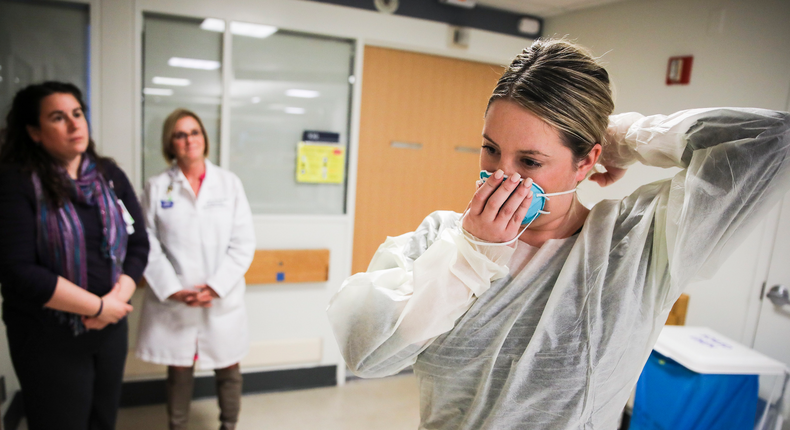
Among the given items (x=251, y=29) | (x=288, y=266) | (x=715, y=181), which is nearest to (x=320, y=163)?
(x=288, y=266)

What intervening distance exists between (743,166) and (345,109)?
241 cm

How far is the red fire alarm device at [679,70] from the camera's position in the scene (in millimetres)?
2457

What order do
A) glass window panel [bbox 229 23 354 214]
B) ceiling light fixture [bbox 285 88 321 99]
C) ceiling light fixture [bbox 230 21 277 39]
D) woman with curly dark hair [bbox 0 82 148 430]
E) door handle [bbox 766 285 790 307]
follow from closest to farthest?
woman with curly dark hair [bbox 0 82 148 430], door handle [bbox 766 285 790 307], ceiling light fixture [bbox 230 21 277 39], glass window panel [bbox 229 23 354 214], ceiling light fixture [bbox 285 88 321 99]

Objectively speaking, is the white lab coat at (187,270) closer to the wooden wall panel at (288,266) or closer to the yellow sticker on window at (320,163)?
the wooden wall panel at (288,266)

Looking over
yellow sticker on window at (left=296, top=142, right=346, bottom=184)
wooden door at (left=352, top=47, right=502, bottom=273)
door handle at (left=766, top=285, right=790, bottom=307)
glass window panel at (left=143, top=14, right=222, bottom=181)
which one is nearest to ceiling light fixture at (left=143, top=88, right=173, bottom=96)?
glass window panel at (left=143, top=14, right=222, bottom=181)

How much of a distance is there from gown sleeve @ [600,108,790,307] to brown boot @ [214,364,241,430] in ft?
6.89

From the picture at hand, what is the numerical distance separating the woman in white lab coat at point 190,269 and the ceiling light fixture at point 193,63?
18.2 inches

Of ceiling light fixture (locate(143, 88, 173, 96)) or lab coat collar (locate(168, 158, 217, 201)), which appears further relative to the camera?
ceiling light fixture (locate(143, 88, 173, 96))

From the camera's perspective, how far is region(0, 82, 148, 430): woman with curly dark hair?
1593 mm

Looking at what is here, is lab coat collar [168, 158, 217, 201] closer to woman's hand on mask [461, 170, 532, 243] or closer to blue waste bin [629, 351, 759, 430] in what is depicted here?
woman's hand on mask [461, 170, 532, 243]

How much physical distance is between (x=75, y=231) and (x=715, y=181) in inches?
76.1

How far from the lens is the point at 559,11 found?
321 cm

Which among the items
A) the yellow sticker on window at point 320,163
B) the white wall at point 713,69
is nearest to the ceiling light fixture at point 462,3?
the white wall at point 713,69

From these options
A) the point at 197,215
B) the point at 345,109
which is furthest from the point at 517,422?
the point at 345,109
